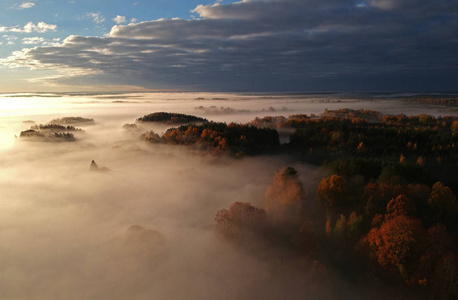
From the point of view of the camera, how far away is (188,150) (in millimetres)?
86375

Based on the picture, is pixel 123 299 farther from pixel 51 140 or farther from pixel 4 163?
pixel 51 140

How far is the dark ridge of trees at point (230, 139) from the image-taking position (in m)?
78.3

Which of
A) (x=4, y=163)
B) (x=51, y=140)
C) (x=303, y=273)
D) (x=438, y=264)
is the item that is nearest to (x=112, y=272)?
(x=303, y=273)

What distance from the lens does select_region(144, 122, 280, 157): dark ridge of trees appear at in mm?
78312

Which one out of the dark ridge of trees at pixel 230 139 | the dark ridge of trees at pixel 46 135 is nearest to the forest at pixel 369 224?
the dark ridge of trees at pixel 230 139

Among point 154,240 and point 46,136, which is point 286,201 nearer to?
point 154,240

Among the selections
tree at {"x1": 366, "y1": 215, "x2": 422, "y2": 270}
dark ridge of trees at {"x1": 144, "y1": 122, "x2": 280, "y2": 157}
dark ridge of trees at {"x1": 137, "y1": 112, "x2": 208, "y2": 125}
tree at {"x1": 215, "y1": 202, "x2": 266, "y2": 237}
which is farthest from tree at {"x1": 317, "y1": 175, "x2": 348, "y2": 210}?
dark ridge of trees at {"x1": 137, "y1": 112, "x2": 208, "y2": 125}

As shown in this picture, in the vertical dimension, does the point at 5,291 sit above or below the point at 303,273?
below

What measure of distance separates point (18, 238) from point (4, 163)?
281 ft

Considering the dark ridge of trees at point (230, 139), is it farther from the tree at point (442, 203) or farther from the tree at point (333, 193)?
the tree at point (442, 203)

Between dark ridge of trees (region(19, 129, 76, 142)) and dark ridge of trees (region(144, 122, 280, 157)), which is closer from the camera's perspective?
dark ridge of trees (region(144, 122, 280, 157))

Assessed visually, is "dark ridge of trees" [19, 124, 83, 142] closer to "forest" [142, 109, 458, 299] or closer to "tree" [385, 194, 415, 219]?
"forest" [142, 109, 458, 299]

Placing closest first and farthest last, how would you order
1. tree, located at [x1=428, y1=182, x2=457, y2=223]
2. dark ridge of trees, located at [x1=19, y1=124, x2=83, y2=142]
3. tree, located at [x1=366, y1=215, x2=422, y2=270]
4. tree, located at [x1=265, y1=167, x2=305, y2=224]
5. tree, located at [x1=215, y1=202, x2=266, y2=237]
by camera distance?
1. tree, located at [x1=366, y1=215, x2=422, y2=270]
2. tree, located at [x1=428, y1=182, x2=457, y2=223]
3. tree, located at [x1=215, y1=202, x2=266, y2=237]
4. tree, located at [x1=265, y1=167, x2=305, y2=224]
5. dark ridge of trees, located at [x1=19, y1=124, x2=83, y2=142]

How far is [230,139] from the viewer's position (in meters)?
81.6
